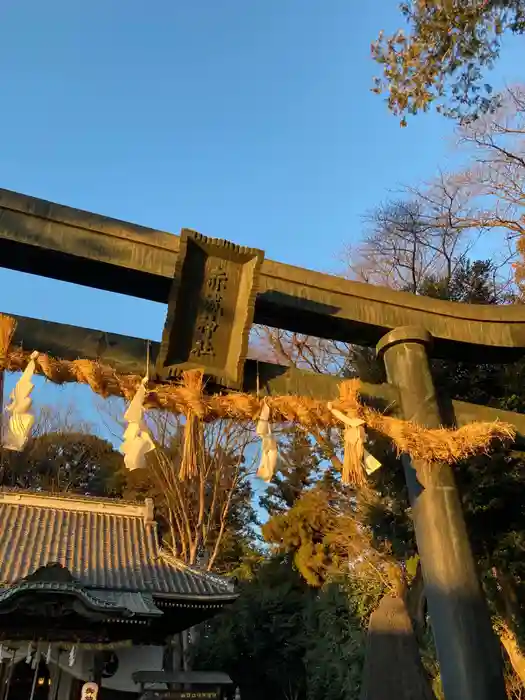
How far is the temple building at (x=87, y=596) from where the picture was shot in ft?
25.1

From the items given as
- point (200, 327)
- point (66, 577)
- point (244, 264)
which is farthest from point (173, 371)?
point (66, 577)

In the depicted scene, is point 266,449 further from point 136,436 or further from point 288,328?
point 288,328

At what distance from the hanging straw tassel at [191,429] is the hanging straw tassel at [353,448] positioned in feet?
2.24

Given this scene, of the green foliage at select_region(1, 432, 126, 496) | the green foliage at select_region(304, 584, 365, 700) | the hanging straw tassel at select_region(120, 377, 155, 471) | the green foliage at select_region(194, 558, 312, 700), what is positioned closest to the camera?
the hanging straw tassel at select_region(120, 377, 155, 471)

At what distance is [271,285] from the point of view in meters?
3.14

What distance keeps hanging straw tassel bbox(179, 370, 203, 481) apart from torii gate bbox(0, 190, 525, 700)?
174 millimetres

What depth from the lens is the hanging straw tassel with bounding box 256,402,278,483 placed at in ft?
8.99

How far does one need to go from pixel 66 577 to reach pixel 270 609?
31.8ft

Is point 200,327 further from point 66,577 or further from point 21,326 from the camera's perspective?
point 66,577

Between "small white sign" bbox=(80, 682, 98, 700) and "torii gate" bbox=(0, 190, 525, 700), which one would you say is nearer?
"torii gate" bbox=(0, 190, 525, 700)

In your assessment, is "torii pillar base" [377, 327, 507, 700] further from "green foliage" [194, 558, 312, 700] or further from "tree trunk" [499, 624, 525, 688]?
"green foliage" [194, 558, 312, 700]

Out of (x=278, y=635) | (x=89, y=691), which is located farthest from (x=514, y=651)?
(x=278, y=635)

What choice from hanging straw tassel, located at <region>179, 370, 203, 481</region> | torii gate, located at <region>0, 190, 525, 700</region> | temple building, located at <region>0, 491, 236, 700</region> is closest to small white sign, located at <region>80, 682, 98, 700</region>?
temple building, located at <region>0, 491, 236, 700</region>

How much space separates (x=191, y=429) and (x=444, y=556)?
1328 millimetres
